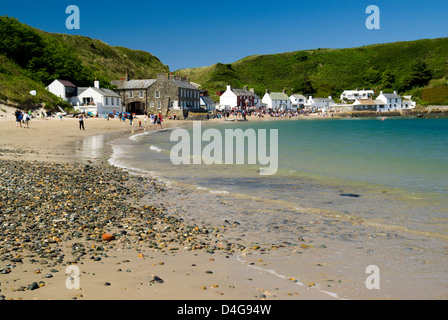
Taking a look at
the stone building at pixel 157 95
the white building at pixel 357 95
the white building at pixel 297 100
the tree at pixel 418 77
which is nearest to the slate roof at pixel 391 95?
the white building at pixel 357 95

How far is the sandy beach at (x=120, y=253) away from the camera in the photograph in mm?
5730

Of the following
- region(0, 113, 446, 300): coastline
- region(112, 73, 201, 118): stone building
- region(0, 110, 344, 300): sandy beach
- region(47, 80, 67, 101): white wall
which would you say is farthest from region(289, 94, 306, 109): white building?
region(0, 113, 446, 300): coastline

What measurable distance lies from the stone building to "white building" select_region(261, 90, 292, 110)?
53660 millimetres

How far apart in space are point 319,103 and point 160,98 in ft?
276

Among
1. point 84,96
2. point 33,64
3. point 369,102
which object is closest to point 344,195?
point 84,96

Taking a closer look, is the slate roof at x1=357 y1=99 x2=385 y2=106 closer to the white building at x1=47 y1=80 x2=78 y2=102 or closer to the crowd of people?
the crowd of people

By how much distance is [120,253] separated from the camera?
7.43m

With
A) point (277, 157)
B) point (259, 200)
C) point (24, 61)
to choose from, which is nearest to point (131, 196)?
point (259, 200)

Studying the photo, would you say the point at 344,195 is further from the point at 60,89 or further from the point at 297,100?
the point at 297,100

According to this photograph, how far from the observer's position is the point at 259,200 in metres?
13.7

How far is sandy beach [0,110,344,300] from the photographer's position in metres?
5.73

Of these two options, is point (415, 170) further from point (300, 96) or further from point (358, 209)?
point (300, 96)

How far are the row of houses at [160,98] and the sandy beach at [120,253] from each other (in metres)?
71.4
